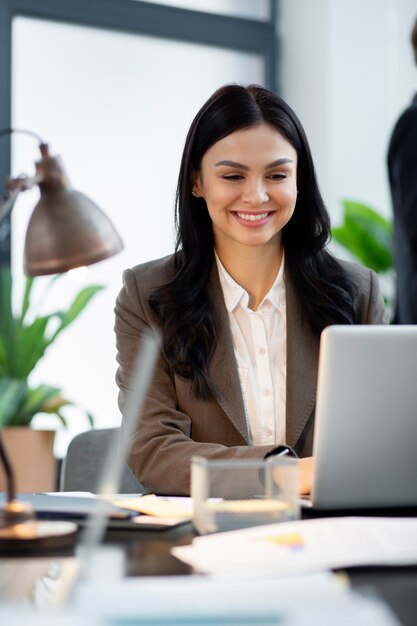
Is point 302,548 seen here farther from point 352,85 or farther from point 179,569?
point 352,85

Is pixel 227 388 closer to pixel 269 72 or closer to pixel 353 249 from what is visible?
pixel 353 249

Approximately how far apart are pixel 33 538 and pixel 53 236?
346mm

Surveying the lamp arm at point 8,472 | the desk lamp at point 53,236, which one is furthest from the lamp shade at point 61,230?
the lamp arm at point 8,472

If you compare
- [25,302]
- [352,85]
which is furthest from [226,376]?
[352,85]

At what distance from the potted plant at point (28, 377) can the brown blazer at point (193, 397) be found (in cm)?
190

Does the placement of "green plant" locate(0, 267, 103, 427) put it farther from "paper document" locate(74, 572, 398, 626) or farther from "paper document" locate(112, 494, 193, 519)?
"paper document" locate(74, 572, 398, 626)

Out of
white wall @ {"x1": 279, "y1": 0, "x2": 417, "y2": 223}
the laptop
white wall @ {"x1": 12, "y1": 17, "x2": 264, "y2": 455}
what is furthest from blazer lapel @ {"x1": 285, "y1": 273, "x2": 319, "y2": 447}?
white wall @ {"x1": 279, "y1": 0, "x2": 417, "y2": 223}

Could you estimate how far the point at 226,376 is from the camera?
1996mm

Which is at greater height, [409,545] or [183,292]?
[183,292]

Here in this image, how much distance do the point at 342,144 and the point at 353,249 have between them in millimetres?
612

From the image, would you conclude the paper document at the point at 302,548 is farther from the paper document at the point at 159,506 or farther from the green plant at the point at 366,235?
the green plant at the point at 366,235

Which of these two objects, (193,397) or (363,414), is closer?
(363,414)

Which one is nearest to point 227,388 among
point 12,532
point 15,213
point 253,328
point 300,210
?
point 253,328

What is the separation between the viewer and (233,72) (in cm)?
525
